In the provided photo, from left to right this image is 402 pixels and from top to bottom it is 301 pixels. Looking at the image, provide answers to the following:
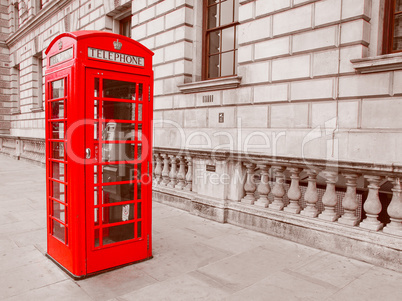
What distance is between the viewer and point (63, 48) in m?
3.50

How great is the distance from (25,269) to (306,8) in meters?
5.77

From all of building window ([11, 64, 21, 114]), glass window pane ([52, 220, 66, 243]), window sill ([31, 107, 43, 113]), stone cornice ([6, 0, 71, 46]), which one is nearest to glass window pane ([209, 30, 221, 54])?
glass window pane ([52, 220, 66, 243])

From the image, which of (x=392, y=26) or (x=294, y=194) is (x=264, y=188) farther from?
(x=392, y=26)

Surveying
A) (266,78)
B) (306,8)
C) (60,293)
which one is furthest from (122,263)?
(306,8)

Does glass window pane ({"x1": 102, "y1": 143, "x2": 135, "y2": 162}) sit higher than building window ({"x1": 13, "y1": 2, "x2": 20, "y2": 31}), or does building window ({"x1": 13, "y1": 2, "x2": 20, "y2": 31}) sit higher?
building window ({"x1": 13, "y1": 2, "x2": 20, "y2": 31})

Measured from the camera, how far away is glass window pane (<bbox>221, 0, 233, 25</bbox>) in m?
7.39

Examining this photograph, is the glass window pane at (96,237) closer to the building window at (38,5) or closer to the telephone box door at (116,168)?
the telephone box door at (116,168)

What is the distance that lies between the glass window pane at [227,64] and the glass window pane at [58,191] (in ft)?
15.8

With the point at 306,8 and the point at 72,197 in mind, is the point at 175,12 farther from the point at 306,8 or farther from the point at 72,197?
the point at 72,197

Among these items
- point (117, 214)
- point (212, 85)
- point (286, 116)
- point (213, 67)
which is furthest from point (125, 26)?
point (117, 214)

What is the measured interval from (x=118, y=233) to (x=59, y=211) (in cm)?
75

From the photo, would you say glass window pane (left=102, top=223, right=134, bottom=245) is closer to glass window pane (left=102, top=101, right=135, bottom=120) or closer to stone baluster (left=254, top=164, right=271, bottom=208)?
glass window pane (left=102, top=101, right=135, bottom=120)

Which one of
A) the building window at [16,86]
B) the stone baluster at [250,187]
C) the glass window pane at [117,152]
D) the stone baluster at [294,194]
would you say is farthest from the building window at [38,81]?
the stone baluster at [294,194]

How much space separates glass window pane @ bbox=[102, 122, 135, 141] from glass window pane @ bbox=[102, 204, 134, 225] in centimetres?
82
